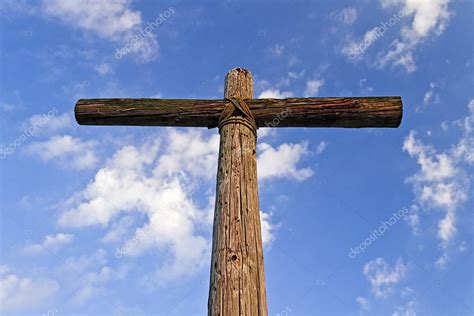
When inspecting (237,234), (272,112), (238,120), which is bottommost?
(237,234)

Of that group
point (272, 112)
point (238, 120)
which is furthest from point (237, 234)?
point (272, 112)

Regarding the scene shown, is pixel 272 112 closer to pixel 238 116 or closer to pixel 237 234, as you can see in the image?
pixel 238 116

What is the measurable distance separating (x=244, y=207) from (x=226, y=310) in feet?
2.56

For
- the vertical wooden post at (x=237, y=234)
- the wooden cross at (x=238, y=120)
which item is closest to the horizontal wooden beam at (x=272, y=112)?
the wooden cross at (x=238, y=120)

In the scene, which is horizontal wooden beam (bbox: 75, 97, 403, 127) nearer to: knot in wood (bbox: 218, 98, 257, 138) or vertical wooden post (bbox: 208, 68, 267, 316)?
knot in wood (bbox: 218, 98, 257, 138)

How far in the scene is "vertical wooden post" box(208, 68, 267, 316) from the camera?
2811mm

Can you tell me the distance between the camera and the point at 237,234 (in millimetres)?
3080

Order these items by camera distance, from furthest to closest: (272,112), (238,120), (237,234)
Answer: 1. (272,112)
2. (238,120)
3. (237,234)

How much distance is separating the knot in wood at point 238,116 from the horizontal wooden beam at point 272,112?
0.06 m

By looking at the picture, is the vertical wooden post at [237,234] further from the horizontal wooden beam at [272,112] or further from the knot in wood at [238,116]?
the horizontal wooden beam at [272,112]

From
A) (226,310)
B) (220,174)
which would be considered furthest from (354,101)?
(226,310)

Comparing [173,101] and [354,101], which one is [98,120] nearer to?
[173,101]

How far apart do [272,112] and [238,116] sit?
0.31 metres

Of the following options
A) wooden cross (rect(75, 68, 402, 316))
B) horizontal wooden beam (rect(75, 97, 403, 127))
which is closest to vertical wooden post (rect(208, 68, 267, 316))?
wooden cross (rect(75, 68, 402, 316))
